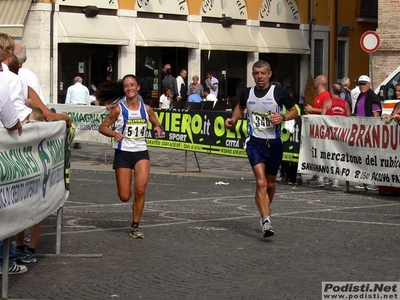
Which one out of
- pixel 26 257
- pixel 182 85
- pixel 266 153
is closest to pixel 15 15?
pixel 182 85

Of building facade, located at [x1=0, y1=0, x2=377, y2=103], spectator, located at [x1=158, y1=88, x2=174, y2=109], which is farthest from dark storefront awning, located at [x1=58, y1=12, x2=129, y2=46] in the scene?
spectator, located at [x1=158, y1=88, x2=174, y2=109]

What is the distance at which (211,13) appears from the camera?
44.5m

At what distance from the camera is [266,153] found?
13.0 m

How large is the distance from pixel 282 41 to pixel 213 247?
36.7m

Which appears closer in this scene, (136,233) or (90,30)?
(136,233)

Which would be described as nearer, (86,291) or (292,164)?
(86,291)

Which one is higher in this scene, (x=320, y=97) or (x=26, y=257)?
(x=320, y=97)

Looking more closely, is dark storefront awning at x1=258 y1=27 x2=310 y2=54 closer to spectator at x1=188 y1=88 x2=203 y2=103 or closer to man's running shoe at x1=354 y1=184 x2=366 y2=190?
spectator at x1=188 y1=88 x2=203 y2=103

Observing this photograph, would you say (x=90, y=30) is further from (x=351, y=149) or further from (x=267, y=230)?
(x=267, y=230)

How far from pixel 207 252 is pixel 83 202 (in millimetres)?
5403

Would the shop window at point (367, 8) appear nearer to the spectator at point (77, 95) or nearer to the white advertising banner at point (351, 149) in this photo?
the spectator at point (77, 95)

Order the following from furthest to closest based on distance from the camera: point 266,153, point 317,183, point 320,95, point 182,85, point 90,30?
point 182,85 → point 90,30 → point 320,95 → point 317,183 → point 266,153

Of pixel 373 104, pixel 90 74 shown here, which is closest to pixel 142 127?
pixel 373 104

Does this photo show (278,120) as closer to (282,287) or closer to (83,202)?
(282,287)
